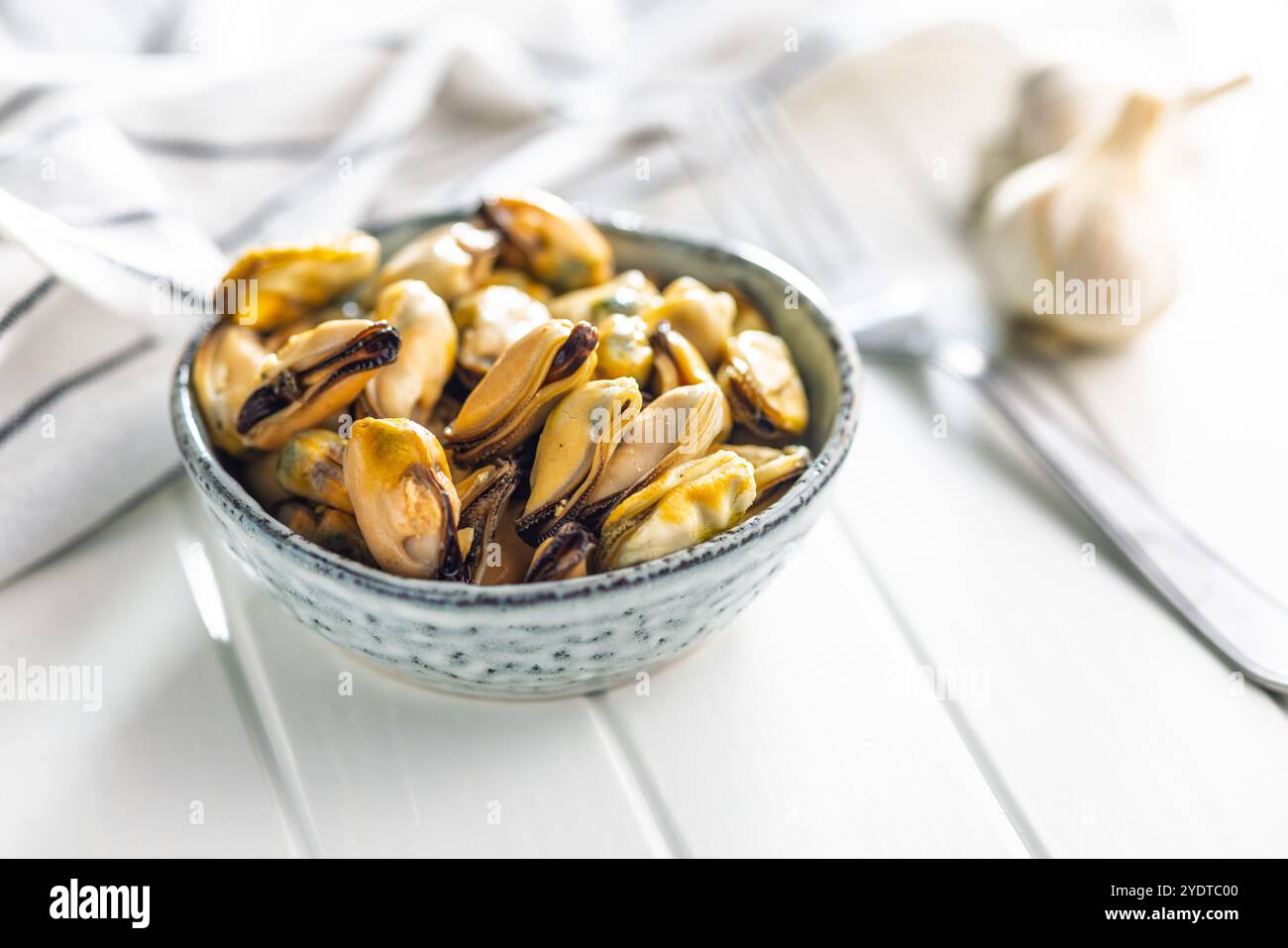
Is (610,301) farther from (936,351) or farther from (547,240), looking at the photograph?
(936,351)

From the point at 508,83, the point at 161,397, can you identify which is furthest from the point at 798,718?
the point at 508,83

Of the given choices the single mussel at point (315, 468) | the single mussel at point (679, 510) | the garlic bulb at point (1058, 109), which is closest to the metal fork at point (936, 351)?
the garlic bulb at point (1058, 109)

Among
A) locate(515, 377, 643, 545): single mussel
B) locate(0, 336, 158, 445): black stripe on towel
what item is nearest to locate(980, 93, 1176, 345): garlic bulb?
locate(515, 377, 643, 545): single mussel

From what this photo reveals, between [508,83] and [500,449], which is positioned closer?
[500,449]

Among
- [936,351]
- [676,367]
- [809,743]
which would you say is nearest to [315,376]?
[676,367]

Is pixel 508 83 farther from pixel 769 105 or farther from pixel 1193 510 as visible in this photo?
pixel 1193 510

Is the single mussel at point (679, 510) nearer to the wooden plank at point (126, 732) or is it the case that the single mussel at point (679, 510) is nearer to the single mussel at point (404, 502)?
the single mussel at point (404, 502)

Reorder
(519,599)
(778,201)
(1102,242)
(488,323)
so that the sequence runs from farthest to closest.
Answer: (778,201), (1102,242), (488,323), (519,599)
